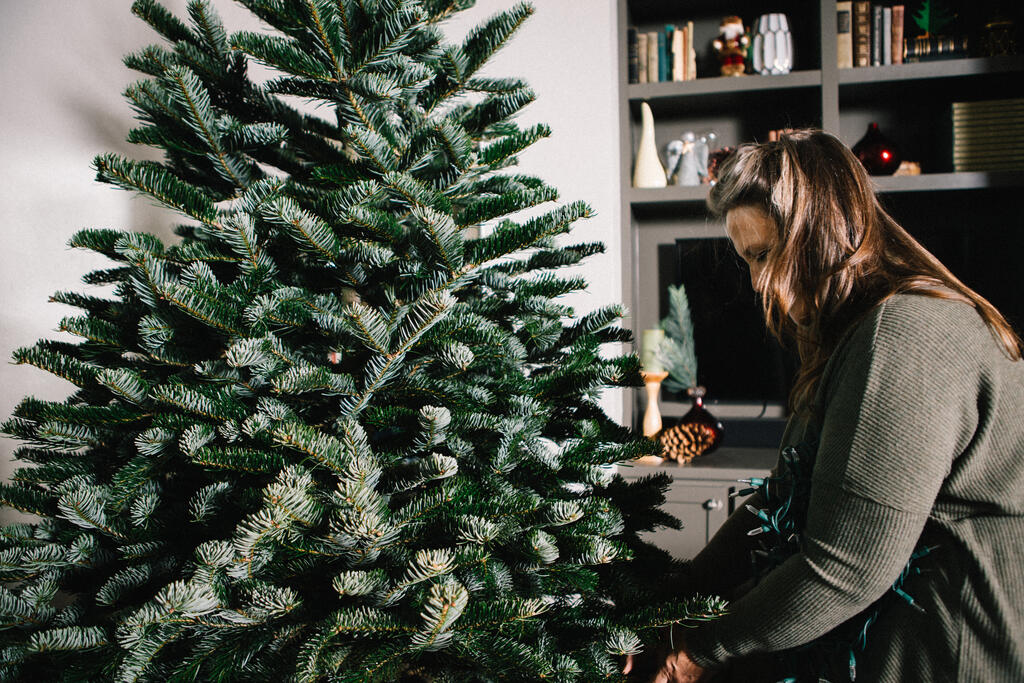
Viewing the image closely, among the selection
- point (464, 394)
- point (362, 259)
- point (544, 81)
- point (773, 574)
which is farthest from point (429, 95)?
point (544, 81)

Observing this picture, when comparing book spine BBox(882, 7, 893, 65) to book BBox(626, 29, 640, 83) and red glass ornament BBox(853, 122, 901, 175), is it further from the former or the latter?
book BBox(626, 29, 640, 83)

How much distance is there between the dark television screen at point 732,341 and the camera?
2.40 metres

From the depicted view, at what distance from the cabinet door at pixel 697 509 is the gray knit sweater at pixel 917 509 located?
4.33ft

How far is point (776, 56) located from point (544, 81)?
839 mm

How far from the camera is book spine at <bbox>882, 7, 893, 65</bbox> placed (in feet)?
7.02

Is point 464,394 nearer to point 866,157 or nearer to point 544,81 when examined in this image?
point 544,81

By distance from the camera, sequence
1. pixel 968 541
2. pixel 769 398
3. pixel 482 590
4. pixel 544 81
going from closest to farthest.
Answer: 1. pixel 482 590
2. pixel 968 541
3. pixel 544 81
4. pixel 769 398

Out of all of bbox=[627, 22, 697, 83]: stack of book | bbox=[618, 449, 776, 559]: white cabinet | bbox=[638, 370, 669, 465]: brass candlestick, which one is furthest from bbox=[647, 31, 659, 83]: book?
bbox=[618, 449, 776, 559]: white cabinet

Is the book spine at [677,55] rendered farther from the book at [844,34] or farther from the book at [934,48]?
the book at [934,48]

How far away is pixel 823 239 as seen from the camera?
836 mm

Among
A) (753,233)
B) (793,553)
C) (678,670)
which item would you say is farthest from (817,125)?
(678,670)

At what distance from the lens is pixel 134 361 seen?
0.63 meters

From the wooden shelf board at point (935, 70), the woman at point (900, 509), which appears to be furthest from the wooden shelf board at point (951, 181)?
the woman at point (900, 509)

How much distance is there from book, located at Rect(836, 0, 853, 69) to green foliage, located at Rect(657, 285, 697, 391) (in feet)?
3.13
